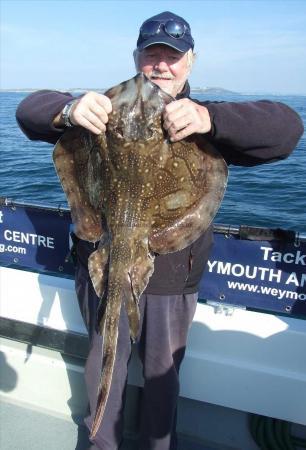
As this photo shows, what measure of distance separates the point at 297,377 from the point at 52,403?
6.74 ft

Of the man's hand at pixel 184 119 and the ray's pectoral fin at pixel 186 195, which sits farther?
the ray's pectoral fin at pixel 186 195

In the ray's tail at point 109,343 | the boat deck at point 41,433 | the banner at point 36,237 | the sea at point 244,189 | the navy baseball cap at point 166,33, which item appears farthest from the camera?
the sea at point 244,189

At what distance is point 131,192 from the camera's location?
6.79 feet

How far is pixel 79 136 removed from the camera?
2209mm

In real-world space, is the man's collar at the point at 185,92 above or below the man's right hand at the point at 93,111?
above

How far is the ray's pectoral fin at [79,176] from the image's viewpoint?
220 cm

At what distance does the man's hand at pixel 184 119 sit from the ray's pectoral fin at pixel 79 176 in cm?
47

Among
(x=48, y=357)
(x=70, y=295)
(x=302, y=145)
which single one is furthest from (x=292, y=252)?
(x=302, y=145)

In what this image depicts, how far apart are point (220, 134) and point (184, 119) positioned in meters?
0.23

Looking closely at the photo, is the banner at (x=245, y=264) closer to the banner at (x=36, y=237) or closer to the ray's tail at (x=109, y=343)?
the banner at (x=36, y=237)

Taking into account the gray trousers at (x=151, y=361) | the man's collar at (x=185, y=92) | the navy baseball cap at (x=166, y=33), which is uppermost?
the navy baseball cap at (x=166, y=33)

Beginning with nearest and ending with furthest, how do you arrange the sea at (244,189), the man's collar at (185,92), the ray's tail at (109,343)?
the ray's tail at (109,343) → the man's collar at (185,92) → the sea at (244,189)

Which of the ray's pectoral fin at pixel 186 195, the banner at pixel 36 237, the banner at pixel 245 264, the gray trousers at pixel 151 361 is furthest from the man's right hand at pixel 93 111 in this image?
the banner at pixel 36 237

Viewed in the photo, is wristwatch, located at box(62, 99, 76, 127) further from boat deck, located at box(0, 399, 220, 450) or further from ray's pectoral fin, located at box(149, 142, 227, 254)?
A: boat deck, located at box(0, 399, 220, 450)
